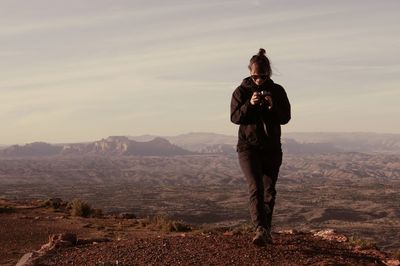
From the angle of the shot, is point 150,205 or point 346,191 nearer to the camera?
point 150,205

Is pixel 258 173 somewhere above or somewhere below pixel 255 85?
below

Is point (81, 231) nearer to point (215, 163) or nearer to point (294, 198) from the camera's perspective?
point (294, 198)

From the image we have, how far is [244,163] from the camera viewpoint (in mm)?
6215

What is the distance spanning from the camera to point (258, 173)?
20.3 feet

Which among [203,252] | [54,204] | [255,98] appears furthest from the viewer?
[54,204]

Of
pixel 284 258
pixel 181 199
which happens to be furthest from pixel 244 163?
pixel 181 199

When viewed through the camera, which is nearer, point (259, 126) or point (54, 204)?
point (259, 126)

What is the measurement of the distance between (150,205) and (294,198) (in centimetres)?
2504

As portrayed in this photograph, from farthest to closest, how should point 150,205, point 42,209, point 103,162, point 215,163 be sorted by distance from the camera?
point 215,163, point 103,162, point 150,205, point 42,209

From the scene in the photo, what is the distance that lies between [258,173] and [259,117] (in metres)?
0.65

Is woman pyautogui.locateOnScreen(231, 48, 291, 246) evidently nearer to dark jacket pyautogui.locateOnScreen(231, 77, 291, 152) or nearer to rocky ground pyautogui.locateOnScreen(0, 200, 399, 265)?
dark jacket pyautogui.locateOnScreen(231, 77, 291, 152)

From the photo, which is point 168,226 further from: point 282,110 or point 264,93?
point 264,93

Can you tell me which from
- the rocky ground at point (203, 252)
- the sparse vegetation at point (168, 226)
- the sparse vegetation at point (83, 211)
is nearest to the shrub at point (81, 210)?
the sparse vegetation at point (83, 211)

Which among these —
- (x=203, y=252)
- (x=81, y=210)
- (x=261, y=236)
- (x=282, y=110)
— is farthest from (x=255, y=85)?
(x=81, y=210)
